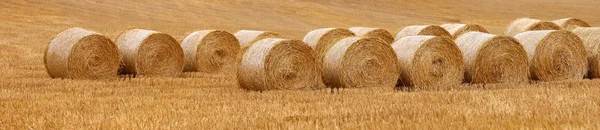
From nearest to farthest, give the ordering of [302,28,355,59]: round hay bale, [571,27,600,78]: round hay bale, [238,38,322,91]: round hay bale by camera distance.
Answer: [238,38,322,91]: round hay bale → [571,27,600,78]: round hay bale → [302,28,355,59]: round hay bale

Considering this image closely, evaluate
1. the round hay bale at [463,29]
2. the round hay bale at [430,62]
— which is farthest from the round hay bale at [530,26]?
the round hay bale at [430,62]

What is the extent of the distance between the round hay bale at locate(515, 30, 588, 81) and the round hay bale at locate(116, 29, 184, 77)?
670 cm

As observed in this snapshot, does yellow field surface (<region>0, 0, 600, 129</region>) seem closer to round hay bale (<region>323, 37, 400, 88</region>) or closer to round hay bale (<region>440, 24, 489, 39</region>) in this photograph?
round hay bale (<region>323, 37, 400, 88</region>)

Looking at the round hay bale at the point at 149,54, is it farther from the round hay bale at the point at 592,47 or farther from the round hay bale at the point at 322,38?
the round hay bale at the point at 592,47

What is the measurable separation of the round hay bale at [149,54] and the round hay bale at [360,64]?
4.25 metres

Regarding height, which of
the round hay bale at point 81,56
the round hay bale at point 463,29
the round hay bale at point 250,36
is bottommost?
the round hay bale at point 463,29

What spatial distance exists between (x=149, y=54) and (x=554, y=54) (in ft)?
24.9

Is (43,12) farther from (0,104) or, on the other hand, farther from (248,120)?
(248,120)

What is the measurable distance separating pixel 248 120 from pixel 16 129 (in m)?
2.21

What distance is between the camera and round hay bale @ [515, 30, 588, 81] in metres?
14.5

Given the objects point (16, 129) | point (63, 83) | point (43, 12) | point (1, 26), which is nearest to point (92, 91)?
point (63, 83)

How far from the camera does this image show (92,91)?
39.2ft

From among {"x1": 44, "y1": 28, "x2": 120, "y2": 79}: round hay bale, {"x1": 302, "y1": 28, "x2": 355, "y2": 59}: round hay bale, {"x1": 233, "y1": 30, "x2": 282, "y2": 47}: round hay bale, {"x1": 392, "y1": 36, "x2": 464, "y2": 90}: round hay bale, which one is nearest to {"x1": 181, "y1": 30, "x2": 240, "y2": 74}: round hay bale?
{"x1": 233, "y1": 30, "x2": 282, "y2": 47}: round hay bale

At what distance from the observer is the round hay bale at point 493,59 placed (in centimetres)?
1379
